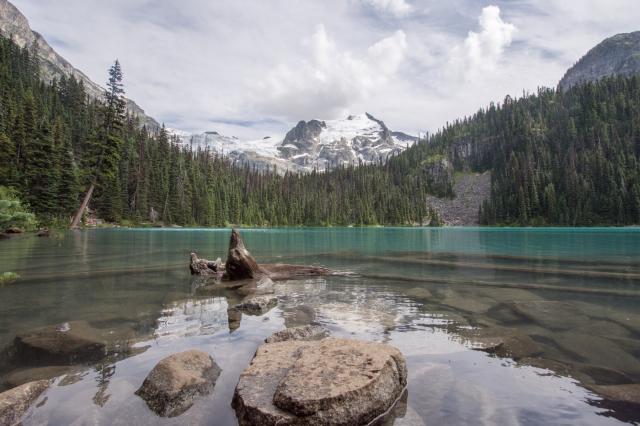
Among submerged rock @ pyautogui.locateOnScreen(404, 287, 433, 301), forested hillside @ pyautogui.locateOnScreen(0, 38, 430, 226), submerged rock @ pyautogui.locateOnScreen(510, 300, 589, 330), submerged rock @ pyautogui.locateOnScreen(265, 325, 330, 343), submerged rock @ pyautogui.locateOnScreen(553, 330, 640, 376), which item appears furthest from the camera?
forested hillside @ pyautogui.locateOnScreen(0, 38, 430, 226)

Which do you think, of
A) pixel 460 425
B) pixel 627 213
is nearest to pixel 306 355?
pixel 460 425

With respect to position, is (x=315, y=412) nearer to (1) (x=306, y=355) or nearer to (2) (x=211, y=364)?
(1) (x=306, y=355)

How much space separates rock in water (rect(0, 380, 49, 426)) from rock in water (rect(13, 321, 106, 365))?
1862 millimetres

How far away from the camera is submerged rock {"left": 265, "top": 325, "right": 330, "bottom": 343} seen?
30.8ft

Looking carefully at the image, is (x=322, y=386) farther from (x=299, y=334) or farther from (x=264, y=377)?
(x=299, y=334)

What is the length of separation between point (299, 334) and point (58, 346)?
599 centimetres

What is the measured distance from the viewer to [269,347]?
7984 mm

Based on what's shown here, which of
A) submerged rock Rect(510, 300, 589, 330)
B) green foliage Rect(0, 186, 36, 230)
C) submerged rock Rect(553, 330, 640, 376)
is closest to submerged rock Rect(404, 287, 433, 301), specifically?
submerged rock Rect(510, 300, 589, 330)

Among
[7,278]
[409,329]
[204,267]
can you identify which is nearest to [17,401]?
[409,329]

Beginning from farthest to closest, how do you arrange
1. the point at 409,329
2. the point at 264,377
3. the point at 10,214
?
the point at 10,214 → the point at 409,329 → the point at 264,377

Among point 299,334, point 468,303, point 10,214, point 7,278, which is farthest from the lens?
point 10,214

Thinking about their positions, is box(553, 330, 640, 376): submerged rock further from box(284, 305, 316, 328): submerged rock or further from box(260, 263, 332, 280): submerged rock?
box(260, 263, 332, 280): submerged rock

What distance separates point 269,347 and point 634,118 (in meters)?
247

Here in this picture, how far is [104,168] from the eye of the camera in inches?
1763
